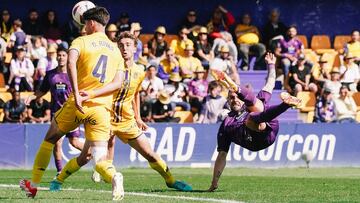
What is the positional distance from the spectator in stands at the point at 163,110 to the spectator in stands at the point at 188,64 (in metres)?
1.69

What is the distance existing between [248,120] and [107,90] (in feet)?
8.12

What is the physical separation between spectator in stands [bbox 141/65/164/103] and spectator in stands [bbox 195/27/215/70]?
7.07 feet

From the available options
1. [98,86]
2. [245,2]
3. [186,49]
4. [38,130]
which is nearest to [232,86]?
[98,86]

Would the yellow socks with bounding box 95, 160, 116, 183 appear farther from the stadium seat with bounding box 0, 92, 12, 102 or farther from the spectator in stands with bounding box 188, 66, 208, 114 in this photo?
the spectator in stands with bounding box 188, 66, 208, 114

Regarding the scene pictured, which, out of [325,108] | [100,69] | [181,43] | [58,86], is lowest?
[325,108]

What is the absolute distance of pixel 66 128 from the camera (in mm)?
11703

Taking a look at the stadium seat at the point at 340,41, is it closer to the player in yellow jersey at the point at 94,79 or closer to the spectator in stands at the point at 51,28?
the spectator in stands at the point at 51,28

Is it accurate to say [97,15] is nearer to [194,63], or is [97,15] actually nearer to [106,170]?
[106,170]

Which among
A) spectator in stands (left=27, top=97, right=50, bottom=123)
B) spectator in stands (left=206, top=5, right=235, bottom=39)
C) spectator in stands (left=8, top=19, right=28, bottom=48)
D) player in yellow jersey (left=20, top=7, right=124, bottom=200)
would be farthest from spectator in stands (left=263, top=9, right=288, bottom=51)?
player in yellow jersey (left=20, top=7, right=124, bottom=200)

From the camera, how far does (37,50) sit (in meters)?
25.2

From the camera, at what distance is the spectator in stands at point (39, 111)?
23234 millimetres

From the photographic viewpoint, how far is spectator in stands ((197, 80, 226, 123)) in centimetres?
2475

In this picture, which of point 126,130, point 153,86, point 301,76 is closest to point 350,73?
point 301,76

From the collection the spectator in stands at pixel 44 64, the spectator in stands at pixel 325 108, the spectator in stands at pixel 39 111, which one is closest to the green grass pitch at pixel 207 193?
the spectator in stands at pixel 39 111
